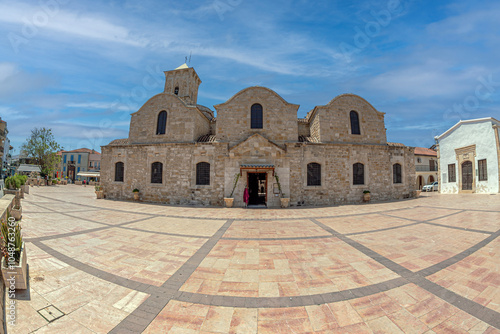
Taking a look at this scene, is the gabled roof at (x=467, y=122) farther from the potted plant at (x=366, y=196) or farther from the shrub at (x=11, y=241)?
the shrub at (x=11, y=241)

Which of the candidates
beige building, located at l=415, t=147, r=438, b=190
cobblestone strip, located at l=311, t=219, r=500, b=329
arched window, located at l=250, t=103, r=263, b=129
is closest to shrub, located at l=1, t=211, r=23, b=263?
cobblestone strip, located at l=311, t=219, r=500, b=329

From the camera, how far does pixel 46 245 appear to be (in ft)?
16.4

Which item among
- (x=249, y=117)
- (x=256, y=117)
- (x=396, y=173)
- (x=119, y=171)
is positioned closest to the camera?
(x=249, y=117)

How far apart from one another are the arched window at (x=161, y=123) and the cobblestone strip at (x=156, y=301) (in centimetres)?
1306

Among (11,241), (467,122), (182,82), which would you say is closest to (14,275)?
(11,241)

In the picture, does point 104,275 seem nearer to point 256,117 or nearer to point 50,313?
point 50,313

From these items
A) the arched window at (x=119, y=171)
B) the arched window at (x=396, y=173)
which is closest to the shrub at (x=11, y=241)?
the arched window at (x=119, y=171)

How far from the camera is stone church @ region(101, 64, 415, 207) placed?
13.4 meters

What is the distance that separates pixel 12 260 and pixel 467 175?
30.3 meters

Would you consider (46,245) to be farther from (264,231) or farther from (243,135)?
(243,135)

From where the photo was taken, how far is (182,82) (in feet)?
74.8

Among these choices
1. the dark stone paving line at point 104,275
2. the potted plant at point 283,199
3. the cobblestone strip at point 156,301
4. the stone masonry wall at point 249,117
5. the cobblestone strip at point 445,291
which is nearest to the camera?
the cobblestone strip at point 156,301

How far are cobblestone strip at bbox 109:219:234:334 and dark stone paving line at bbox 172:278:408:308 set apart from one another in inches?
8.1

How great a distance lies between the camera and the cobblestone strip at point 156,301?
2.50m
